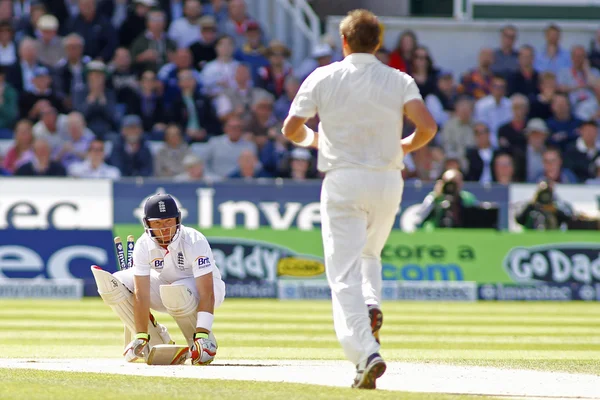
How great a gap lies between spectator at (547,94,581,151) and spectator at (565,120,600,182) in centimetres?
24

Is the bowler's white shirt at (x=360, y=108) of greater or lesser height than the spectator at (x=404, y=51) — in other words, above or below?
below

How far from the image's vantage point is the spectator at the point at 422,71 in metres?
20.6

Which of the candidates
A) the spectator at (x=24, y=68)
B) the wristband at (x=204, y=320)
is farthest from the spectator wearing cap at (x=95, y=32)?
the wristband at (x=204, y=320)

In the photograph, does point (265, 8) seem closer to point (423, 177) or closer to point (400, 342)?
point (423, 177)

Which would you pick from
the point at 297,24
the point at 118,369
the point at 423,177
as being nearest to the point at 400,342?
the point at 118,369

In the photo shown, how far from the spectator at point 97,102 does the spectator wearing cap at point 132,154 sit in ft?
1.75

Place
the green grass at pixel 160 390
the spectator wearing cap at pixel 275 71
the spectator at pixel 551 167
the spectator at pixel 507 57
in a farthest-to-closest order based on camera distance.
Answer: the spectator at pixel 507 57 < the spectator wearing cap at pixel 275 71 < the spectator at pixel 551 167 < the green grass at pixel 160 390

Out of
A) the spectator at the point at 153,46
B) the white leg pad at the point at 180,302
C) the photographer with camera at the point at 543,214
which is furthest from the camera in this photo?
the spectator at the point at 153,46

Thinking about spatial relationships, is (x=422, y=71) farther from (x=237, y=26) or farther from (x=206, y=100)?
(x=206, y=100)

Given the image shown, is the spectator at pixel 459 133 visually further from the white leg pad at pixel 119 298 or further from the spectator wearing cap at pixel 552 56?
the white leg pad at pixel 119 298

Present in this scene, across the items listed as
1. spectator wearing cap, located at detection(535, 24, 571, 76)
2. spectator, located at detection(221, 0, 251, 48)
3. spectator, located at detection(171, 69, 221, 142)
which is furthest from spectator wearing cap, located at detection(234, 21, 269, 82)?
spectator wearing cap, located at detection(535, 24, 571, 76)

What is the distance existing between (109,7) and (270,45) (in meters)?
2.84

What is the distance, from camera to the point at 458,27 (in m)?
23.0

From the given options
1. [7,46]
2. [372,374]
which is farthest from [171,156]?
[372,374]
